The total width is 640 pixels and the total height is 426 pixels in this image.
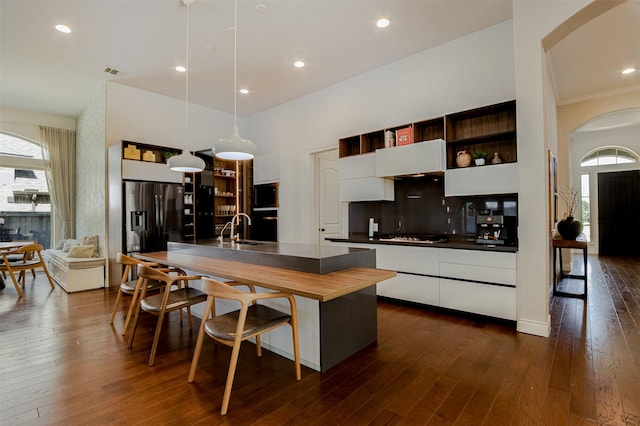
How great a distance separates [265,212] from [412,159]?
3.24 metres

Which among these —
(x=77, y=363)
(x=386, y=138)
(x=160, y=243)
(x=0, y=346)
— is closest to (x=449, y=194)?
(x=386, y=138)

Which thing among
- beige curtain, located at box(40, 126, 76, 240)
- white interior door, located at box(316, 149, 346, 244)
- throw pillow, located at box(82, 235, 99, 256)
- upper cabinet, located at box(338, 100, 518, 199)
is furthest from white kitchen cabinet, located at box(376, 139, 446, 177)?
beige curtain, located at box(40, 126, 76, 240)

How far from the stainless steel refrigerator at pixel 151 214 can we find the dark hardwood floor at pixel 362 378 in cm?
165

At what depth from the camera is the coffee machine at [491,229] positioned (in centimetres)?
336

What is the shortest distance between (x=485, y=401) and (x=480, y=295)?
1.56 m

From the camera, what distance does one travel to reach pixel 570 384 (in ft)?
6.82

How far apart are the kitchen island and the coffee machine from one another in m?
1.49

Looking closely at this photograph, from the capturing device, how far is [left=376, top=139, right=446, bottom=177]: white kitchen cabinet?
3678mm

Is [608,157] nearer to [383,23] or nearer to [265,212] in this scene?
[383,23]

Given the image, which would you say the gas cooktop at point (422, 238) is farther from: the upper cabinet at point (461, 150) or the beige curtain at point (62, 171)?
the beige curtain at point (62, 171)

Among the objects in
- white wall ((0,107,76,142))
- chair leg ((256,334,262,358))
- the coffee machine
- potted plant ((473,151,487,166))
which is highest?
white wall ((0,107,76,142))

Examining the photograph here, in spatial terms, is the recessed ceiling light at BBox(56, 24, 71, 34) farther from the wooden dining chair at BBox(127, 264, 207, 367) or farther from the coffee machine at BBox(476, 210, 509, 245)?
the coffee machine at BBox(476, 210, 509, 245)

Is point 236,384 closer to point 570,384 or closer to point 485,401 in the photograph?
point 485,401

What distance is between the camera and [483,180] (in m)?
3.39
